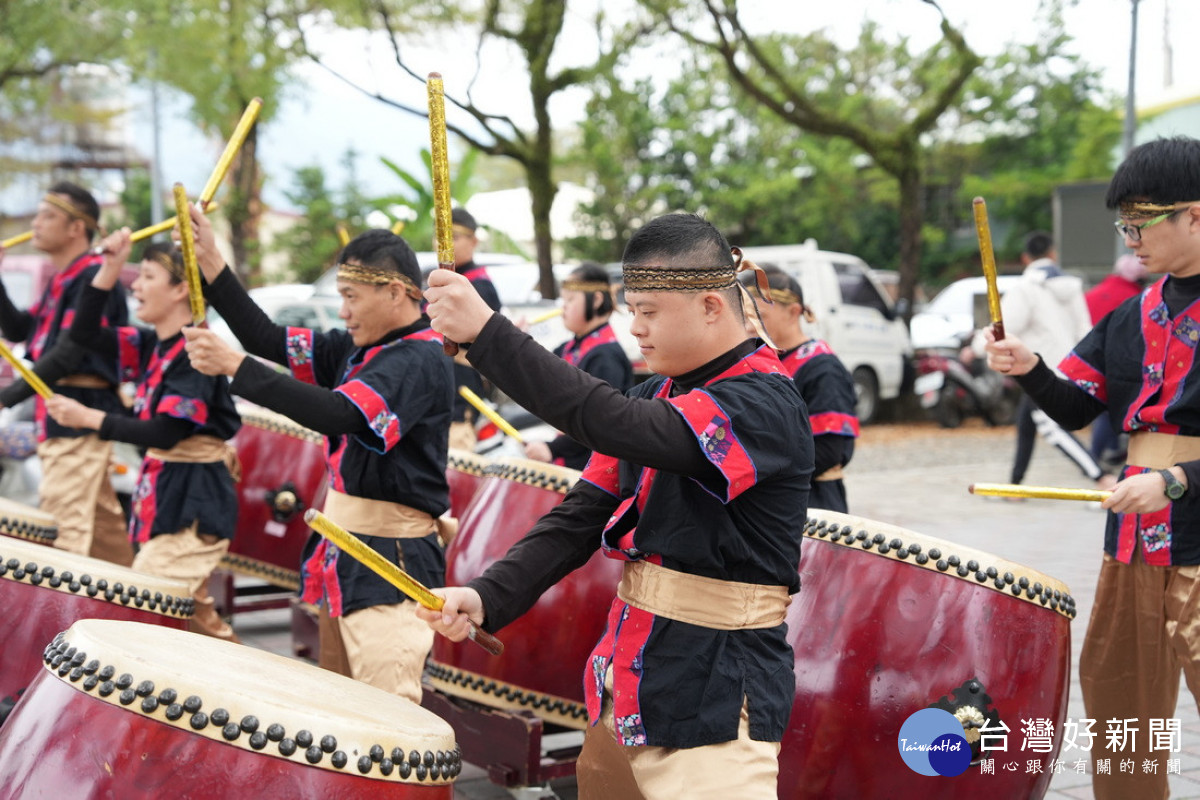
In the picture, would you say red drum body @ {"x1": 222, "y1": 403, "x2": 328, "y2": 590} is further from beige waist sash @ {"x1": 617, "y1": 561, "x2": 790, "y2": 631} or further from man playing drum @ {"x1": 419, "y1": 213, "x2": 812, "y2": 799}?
beige waist sash @ {"x1": 617, "y1": 561, "x2": 790, "y2": 631}

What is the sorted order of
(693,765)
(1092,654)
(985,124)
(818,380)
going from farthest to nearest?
(985,124) → (818,380) → (1092,654) → (693,765)

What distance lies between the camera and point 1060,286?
8344 millimetres

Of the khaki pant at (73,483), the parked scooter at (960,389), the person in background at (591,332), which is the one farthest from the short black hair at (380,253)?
the parked scooter at (960,389)

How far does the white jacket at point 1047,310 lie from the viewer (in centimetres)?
833

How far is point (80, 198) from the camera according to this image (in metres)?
5.11

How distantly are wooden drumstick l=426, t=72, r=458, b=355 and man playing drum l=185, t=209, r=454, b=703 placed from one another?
44.3 inches

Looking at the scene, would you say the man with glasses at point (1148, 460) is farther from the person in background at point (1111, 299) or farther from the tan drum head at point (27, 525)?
the person in background at point (1111, 299)

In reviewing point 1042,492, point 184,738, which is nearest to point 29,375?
point 184,738

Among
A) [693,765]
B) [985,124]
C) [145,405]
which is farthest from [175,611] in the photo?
[985,124]

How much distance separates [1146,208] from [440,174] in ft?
5.69

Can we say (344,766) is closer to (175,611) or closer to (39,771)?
(39,771)

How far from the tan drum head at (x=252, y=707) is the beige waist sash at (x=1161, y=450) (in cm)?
Answer: 168

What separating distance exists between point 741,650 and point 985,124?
976 inches

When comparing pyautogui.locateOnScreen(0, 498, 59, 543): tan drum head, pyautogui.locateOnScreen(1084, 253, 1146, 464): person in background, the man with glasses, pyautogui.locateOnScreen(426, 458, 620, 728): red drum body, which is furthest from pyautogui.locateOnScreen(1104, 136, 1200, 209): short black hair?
pyautogui.locateOnScreen(1084, 253, 1146, 464): person in background
